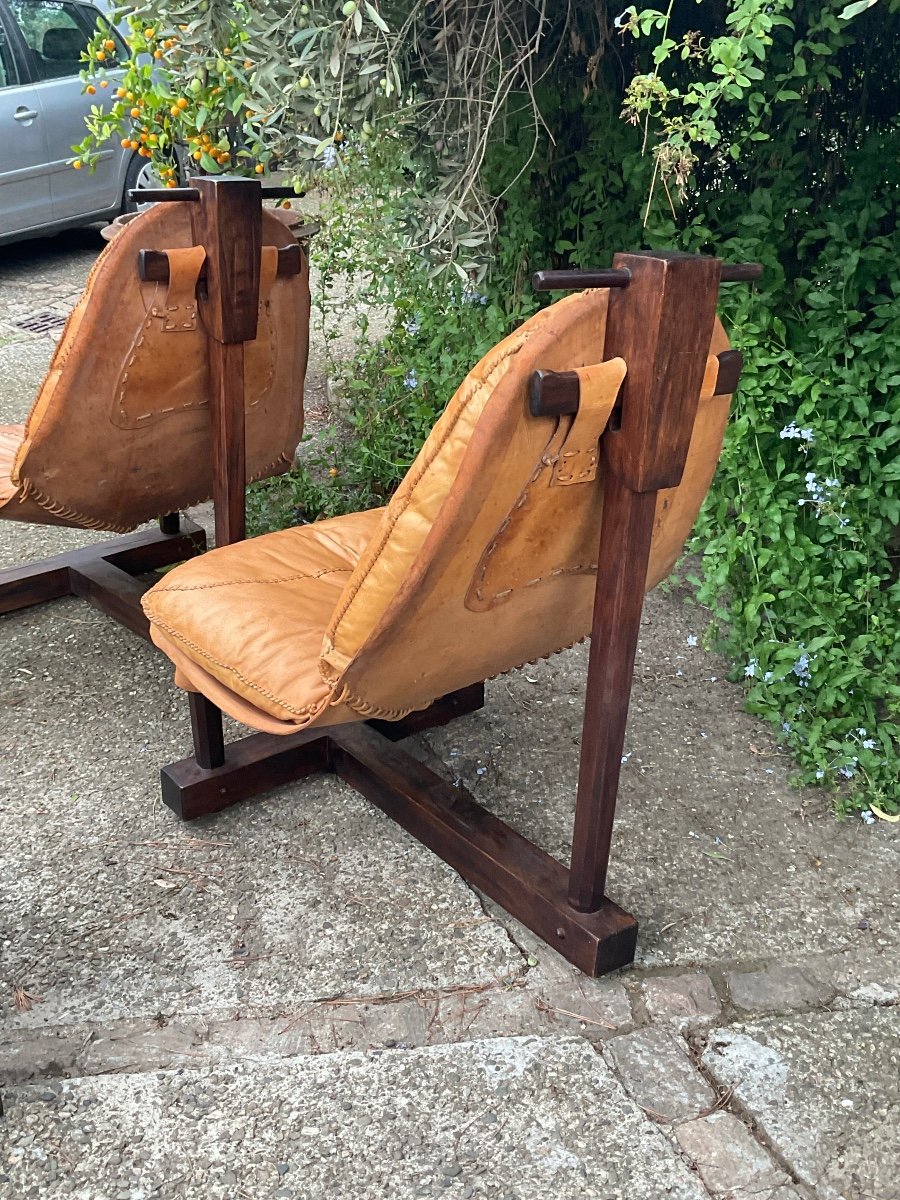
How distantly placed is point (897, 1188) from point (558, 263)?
2.74 m

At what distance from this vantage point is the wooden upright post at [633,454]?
1.66 metres

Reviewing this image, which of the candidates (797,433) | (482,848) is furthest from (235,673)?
(797,433)

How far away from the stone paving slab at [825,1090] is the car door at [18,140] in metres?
6.74

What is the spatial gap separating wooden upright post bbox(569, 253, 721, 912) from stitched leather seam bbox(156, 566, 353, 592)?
676 mm

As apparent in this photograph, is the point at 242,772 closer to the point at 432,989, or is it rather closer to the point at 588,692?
the point at 432,989

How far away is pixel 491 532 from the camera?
1.72 meters

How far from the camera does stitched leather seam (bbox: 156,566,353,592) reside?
222cm

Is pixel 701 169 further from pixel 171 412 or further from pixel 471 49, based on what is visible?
pixel 171 412

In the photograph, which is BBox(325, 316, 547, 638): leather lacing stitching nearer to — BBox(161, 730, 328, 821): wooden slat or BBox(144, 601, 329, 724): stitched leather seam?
BBox(144, 601, 329, 724): stitched leather seam

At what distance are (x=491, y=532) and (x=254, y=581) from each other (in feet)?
2.37

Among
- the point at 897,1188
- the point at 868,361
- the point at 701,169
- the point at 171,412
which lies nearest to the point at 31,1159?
the point at 897,1188

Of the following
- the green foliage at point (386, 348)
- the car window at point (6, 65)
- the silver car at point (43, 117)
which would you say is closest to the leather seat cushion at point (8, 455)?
the green foliage at point (386, 348)

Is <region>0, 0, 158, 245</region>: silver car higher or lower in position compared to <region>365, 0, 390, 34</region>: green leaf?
lower

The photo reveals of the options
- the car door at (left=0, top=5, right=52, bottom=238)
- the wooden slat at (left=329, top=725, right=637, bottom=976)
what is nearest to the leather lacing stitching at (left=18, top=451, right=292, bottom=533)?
the wooden slat at (left=329, top=725, right=637, bottom=976)
